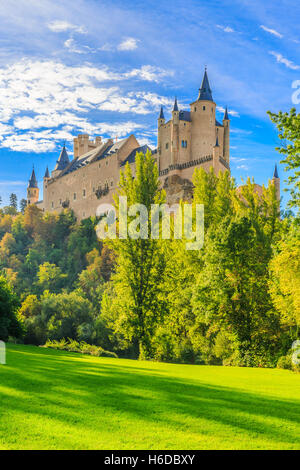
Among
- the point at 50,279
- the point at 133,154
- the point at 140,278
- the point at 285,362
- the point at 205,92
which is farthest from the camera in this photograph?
the point at 133,154

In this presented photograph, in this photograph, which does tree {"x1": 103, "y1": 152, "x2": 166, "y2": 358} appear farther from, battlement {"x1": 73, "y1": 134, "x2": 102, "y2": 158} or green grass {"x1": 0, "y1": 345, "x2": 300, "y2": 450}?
battlement {"x1": 73, "y1": 134, "x2": 102, "y2": 158}

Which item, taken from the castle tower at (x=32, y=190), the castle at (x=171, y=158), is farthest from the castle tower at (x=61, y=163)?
the castle tower at (x=32, y=190)

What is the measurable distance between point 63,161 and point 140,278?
85.4m

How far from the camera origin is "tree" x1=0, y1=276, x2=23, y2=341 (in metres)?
29.8

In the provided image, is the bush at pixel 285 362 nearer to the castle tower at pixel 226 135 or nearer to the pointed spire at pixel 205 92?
the castle tower at pixel 226 135

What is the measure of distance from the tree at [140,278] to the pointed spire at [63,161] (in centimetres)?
8112

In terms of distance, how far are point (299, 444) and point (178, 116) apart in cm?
6146

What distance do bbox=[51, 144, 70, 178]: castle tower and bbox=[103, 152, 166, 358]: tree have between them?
265 feet

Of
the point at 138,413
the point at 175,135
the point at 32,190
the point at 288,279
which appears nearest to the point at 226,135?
the point at 175,135

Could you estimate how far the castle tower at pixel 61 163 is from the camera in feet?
348

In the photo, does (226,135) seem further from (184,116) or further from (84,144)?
(84,144)

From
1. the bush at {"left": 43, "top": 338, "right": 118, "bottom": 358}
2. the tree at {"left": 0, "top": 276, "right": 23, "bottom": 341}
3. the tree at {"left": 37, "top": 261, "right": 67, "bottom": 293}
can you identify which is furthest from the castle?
the tree at {"left": 0, "top": 276, "right": 23, "bottom": 341}

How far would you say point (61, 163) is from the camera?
4227 inches

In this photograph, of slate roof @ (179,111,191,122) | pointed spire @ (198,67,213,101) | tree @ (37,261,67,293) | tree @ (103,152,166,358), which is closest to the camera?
tree @ (103,152,166,358)
